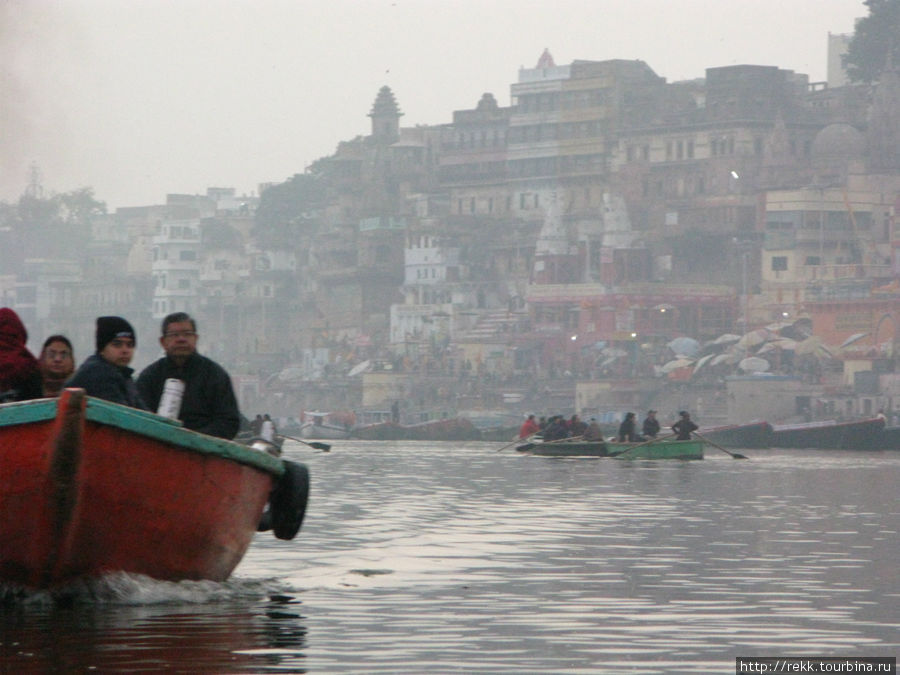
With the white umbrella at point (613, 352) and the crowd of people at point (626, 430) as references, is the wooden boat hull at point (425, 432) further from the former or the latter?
the crowd of people at point (626, 430)

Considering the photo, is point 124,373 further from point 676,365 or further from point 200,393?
point 676,365

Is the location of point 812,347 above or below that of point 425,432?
above

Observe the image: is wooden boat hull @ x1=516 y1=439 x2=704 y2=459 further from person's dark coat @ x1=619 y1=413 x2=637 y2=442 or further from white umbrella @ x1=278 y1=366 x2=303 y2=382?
white umbrella @ x1=278 y1=366 x2=303 y2=382

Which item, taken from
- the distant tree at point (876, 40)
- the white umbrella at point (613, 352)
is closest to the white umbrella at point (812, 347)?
the white umbrella at point (613, 352)

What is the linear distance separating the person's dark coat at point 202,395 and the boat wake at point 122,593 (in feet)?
3.11

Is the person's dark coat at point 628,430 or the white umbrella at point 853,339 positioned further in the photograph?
the white umbrella at point 853,339

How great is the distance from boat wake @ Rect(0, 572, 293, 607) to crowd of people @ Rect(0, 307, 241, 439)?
3.13 feet

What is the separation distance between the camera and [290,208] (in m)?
169

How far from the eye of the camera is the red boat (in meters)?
11.2

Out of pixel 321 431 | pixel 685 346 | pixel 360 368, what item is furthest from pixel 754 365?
pixel 360 368

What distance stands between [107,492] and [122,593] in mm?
786

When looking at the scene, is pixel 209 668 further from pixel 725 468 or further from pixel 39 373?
pixel 725 468

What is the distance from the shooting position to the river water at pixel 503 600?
32.8ft

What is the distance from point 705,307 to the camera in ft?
362
